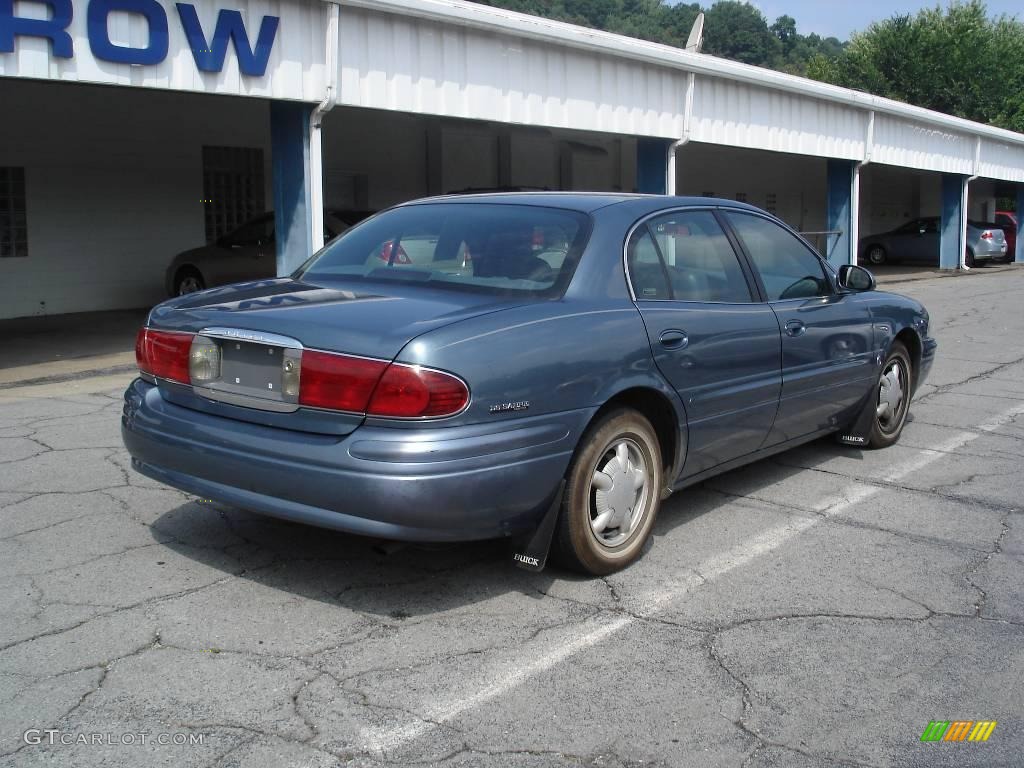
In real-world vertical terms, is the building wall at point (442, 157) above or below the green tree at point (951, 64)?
below

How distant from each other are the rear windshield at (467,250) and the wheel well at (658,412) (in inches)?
20.8

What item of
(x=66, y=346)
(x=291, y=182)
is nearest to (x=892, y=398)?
(x=291, y=182)

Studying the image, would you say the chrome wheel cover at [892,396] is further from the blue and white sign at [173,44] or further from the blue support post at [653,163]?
the blue support post at [653,163]

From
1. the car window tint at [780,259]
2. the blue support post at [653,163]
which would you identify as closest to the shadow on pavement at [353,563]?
the car window tint at [780,259]

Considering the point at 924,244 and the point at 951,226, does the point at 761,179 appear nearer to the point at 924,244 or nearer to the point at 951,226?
the point at 924,244

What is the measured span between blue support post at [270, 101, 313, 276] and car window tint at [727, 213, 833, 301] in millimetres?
6780

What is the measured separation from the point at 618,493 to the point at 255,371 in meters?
1.55

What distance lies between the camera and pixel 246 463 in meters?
3.90

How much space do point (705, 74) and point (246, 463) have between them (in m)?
14.4

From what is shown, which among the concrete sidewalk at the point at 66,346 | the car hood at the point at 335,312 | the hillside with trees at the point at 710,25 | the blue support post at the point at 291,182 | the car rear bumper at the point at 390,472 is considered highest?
the hillside with trees at the point at 710,25

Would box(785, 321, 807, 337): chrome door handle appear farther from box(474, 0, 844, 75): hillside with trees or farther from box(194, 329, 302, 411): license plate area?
box(474, 0, 844, 75): hillside with trees

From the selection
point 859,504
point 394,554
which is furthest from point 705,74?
point 394,554

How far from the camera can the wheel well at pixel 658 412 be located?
4406mm

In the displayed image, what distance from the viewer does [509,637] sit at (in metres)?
3.81
